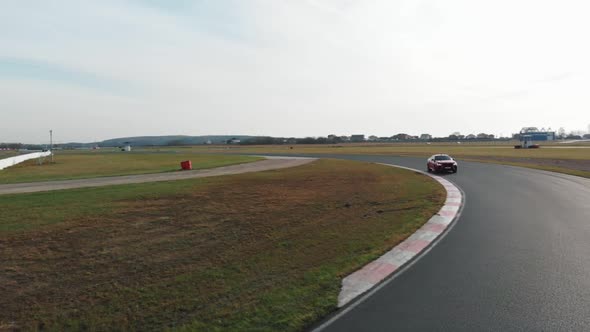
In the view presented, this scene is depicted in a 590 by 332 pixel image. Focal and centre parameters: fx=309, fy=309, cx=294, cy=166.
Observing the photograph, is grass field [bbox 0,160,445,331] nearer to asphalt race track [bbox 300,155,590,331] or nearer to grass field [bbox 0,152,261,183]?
asphalt race track [bbox 300,155,590,331]

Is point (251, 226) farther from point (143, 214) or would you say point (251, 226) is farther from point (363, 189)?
point (363, 189)

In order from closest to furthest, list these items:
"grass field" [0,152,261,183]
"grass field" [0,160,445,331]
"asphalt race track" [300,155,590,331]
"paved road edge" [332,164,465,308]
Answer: "asphalt race track" [300,155,590,331], "grass field" [0,160,445,331], "paved road edge" [332,164,465,308], "grass field" [0,152,261,183]

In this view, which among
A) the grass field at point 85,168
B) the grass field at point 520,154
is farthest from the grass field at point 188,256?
the grass field at point 520,154

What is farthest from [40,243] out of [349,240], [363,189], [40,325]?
[363,189]

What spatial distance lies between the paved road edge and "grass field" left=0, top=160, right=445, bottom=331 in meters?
0.21

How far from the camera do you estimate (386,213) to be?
989cm

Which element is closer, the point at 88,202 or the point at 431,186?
the point at 88,202

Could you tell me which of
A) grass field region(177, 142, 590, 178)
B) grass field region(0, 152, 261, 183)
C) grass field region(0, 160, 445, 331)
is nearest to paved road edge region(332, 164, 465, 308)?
grass field region(0, 160, 445, 331)

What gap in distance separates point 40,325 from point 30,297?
107 centimetres

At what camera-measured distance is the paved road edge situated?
4838 millimetres

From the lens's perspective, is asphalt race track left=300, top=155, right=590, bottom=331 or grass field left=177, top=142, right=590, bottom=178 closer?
asphalt race track left=300, top=155, right=590, bottom=331

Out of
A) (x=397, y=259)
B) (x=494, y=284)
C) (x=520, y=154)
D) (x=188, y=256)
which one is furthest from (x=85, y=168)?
(x=520, y=154)

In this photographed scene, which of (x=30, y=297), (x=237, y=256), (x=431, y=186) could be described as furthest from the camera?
(x=431, y=186)

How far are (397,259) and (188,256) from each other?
13.9 feet
